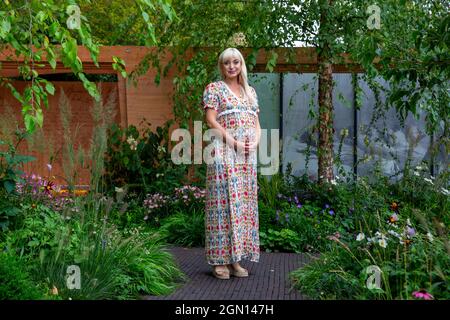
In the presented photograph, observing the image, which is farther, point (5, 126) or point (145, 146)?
point (145, 146)

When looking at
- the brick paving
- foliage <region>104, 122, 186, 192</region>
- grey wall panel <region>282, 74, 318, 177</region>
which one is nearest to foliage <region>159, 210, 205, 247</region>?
the brick paving

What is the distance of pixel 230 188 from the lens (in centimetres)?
580

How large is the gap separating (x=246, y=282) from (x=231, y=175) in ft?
2.98

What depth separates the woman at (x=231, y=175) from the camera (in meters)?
5.80

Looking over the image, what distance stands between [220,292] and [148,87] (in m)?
7.63

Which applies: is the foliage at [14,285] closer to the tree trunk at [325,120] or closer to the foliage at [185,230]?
the foliage at [185,230]

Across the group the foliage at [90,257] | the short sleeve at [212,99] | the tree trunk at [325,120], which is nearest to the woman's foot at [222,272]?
the foliage at [90,257]

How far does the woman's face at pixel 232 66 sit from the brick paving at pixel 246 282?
176cm

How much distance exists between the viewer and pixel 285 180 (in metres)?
9.87

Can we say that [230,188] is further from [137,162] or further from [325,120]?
[137,162]

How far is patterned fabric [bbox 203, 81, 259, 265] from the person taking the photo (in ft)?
19.1
